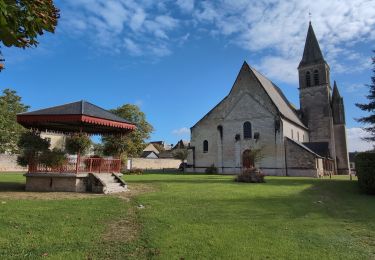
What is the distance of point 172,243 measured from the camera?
19.7ft

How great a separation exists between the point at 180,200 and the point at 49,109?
28.0ft

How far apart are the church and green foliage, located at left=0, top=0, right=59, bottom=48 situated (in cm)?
2740

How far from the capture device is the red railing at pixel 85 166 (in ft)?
47.4

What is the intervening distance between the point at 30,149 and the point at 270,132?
85.2 ft

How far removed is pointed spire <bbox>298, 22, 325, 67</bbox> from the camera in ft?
157

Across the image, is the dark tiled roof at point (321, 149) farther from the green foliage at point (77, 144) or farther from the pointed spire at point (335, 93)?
the green foliage at point (77, 144)

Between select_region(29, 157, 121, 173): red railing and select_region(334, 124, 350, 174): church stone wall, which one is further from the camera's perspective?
select_region(334, 124, 350, 174): church stone wall

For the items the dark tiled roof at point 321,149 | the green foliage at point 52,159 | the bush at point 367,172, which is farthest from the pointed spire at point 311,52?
the green foliage at point 52,159

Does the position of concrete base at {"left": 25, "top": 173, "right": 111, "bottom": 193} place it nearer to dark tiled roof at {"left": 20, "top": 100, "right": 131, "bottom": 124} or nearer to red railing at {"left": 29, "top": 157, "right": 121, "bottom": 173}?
red railing at {"left": 29, "top": 157, "right": 121, "bottom": 173}

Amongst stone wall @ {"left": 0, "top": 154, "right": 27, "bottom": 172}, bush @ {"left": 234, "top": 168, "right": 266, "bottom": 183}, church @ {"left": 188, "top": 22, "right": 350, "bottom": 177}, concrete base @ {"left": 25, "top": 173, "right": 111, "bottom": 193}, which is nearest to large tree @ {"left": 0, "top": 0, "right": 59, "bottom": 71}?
concrete base @ {"left": 25, "top": 173, "right": 111, "bottom": 193}

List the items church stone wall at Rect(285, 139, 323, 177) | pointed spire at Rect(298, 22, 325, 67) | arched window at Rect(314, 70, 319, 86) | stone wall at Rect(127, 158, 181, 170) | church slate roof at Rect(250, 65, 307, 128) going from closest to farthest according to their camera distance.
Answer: church stone wall at Rect(285, 139, 323, 177) → church slate roof at Rect(250, 65, 307, 128) → stone wall at Rect(127, 158, 181, 170) → arched window at Rect(314, 70, 319, 86) → pointed spire at Rect(298, 22, 325, 67)

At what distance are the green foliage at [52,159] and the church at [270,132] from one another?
19361mm

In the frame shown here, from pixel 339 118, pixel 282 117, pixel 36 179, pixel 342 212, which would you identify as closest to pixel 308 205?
pixel 342 212

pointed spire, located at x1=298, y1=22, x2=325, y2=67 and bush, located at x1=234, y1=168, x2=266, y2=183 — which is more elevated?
pointed spire, located at x1=298, y1=22, x2=325, y2=67
